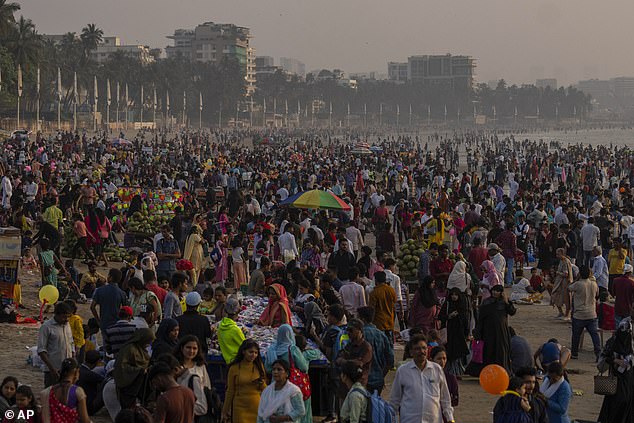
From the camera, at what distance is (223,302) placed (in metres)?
10.7

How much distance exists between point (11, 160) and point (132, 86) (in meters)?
86.7

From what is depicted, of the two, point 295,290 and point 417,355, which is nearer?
point 417,355

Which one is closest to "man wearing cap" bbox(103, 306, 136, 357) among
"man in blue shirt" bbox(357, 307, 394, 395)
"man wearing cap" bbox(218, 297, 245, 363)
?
"man wearing cap" bbox(218, 297, 245, 363)

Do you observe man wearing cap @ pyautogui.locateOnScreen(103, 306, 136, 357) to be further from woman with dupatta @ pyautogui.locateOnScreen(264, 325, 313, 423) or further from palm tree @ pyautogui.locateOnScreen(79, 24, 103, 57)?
palm tree @ pyautogui.locateOnScreen(79, 24, 103, 57)

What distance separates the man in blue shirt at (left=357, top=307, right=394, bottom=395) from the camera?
31.4ft

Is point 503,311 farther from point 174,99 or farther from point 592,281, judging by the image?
point 174,99

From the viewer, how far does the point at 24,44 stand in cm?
8112

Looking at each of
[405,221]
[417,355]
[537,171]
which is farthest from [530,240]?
[537,171]

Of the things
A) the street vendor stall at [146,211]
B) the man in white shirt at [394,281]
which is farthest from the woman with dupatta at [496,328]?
the street vendor stall at [146,211]

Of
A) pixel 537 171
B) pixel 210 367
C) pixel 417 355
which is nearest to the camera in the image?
pixel 417 355

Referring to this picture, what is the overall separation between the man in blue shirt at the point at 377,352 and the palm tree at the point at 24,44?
74509 mm

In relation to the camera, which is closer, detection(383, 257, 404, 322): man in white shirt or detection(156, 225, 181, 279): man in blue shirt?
detection(383, 257, 404, 322): man in white shirt

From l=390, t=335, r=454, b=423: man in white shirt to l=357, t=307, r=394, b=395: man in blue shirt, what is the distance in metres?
1.56

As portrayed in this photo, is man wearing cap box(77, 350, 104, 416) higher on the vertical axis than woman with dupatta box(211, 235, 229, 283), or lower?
lower
